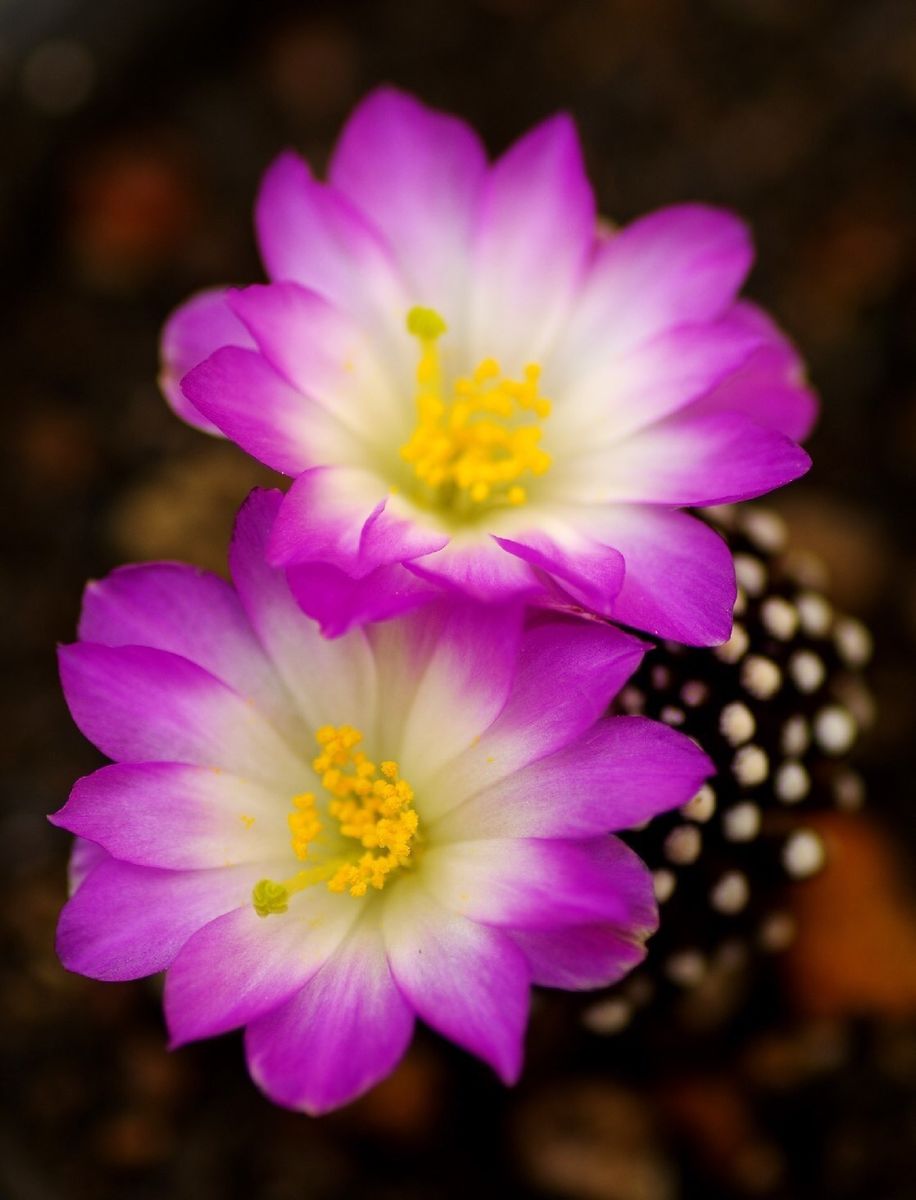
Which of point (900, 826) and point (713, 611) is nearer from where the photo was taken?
point (713, 611)

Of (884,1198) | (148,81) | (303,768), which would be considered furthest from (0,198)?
(884,1198)

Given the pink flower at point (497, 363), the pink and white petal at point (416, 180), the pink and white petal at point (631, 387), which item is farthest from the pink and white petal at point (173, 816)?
the pink and white petal at point (416, 180)

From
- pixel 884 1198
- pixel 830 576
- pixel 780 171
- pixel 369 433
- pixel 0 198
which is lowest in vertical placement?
pixel 884 1198

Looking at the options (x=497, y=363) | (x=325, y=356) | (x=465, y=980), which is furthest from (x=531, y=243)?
(x=465, y=980)

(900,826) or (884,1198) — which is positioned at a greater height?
(900,826)

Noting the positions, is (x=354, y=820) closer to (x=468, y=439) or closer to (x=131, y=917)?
(x=131, y=917)

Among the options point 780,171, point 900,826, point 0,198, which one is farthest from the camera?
point 780,171

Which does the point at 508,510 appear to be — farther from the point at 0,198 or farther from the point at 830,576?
the point at 0,198
